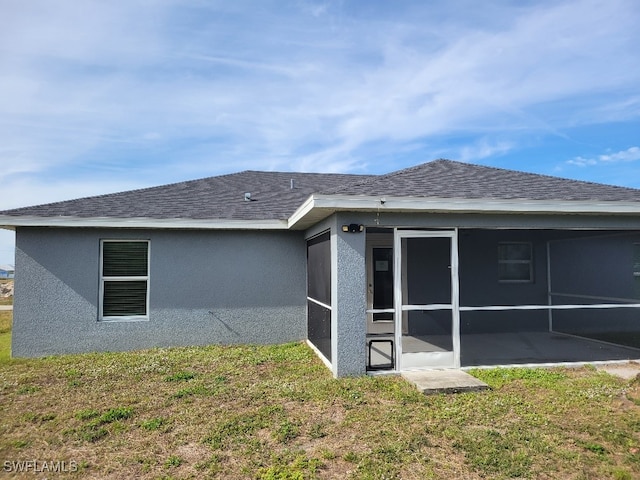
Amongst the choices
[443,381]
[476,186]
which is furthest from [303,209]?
[443,381]

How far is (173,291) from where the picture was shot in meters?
8.55

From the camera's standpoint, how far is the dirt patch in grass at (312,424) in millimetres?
3510

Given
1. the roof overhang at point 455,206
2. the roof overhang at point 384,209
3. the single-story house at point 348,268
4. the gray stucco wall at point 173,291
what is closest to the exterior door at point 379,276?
the single-story house at point 348,268

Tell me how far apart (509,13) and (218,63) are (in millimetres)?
6055

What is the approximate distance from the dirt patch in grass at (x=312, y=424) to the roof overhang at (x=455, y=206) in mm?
2445

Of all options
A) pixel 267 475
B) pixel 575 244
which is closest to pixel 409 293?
pixel 575 244

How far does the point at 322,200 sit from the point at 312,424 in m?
2.82

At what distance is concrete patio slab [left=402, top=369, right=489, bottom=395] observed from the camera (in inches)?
213

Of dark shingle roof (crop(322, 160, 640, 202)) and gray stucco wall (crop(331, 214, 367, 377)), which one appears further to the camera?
dark shingle roof (crop(322, 160, 640, 202))

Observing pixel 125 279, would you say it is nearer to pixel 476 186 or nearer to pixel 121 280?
pixel 121 280

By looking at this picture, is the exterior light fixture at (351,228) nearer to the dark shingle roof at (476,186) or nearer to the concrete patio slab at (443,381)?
the dark shingle roof at (476,186)

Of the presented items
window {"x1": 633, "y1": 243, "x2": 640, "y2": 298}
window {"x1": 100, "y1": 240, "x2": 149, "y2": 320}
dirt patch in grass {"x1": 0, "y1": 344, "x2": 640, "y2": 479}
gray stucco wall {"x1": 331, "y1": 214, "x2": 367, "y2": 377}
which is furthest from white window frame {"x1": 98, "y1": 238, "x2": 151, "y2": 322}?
window {"x1": 633, "y1": 243, "x2": 640, "y2": 298}

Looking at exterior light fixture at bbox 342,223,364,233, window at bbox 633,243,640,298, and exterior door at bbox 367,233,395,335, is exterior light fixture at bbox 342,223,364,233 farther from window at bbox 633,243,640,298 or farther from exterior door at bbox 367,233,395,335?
window at bbox 633,243,640,298

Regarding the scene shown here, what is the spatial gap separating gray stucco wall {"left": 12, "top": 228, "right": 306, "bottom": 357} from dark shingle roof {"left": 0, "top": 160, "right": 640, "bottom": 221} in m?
0.43
